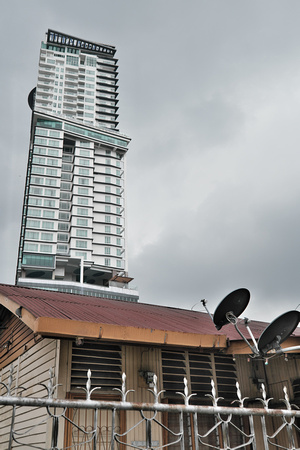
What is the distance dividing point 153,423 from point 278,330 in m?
4.46

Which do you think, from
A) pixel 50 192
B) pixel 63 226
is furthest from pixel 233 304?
pixel 50 192

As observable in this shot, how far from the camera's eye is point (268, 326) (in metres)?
5.11

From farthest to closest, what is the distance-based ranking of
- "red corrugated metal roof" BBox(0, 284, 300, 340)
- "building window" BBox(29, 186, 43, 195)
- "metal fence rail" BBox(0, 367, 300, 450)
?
1. "building window" BBox(29, 186, 43, 195)
2. "red corrugated metal roof" BBox(0, 284, 300, 340)
3. "metal fence rail" BBox(0, 367, 300, 450)

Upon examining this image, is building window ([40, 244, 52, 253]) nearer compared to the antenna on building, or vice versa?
the antenna on building

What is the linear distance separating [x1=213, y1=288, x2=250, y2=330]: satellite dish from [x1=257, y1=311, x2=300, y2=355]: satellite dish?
0.67 m

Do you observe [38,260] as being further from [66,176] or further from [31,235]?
[66,176]

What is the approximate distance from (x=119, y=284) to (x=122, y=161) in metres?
37.1

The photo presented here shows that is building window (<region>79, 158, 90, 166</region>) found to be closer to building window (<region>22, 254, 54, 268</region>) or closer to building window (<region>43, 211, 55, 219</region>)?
building window (<region>43, 211, 55, 219</region>)

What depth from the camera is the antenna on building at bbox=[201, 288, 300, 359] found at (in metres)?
5.12

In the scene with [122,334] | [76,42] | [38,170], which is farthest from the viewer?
[76,42]

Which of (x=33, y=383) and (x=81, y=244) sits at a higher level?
(x=81, y=244)

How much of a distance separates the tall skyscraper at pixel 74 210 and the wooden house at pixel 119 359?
239 feet

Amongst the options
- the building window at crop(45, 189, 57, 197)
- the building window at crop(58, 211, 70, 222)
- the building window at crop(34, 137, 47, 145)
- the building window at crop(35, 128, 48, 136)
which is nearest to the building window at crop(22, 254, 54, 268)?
the building window at crop(58, 211, 70, 222)

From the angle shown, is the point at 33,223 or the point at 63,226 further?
the point at 63,226
